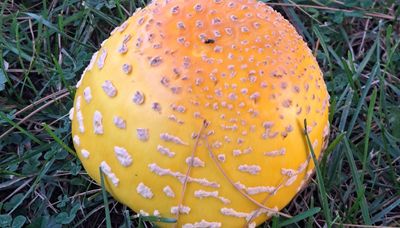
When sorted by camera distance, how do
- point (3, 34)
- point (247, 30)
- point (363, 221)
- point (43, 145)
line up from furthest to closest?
point (3, 34)
point (43, 145)
point (363, 221)
point (247, 30)

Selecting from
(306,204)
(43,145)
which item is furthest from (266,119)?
(43,145)

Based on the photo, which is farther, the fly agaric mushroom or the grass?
the grass

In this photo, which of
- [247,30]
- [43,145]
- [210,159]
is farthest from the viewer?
[43,145]

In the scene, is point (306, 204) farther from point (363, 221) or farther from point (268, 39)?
point (268, 39)

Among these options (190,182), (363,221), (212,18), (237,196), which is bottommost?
(363,221)

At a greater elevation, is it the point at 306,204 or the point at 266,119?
the point at 266,119
